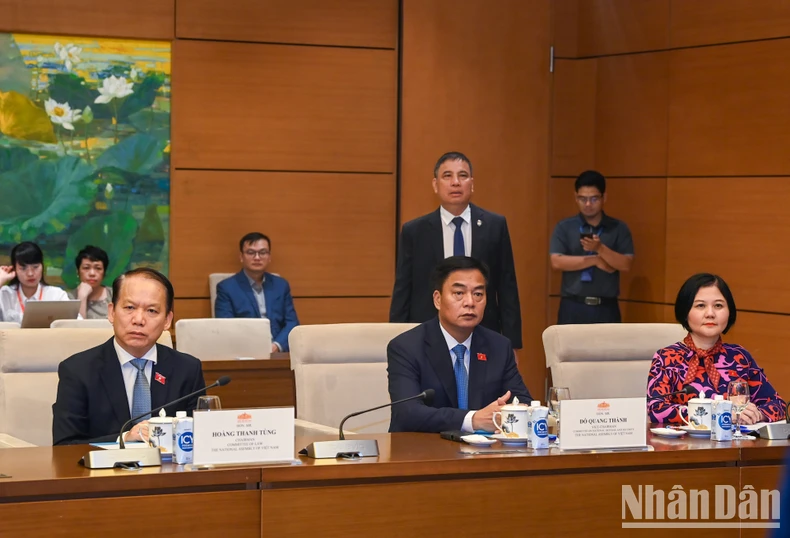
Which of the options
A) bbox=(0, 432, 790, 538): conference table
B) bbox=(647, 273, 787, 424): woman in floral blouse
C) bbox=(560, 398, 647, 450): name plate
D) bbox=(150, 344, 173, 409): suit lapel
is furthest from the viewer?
bbox=(647, 273, 787, 424): woman in floral blouse

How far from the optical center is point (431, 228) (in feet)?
17.3

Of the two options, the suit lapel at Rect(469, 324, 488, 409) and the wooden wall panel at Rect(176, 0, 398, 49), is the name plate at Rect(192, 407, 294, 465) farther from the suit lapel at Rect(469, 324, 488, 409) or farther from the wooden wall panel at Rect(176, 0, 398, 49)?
the wooden wall panel at Rect(176, 0, 398, 49)

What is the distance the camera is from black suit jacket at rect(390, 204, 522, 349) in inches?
203

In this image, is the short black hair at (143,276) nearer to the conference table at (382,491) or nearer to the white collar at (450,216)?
the conference table at (382,491)

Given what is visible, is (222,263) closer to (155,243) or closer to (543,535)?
(155,243)

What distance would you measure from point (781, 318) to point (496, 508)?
4268 mm

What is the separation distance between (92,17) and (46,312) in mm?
2512

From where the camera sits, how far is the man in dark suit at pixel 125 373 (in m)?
3.19

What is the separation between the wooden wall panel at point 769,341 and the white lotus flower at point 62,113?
421cm

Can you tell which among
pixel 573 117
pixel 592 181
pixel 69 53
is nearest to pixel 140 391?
pixel 69 53

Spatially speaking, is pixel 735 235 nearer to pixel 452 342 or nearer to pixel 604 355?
pixel 604 355

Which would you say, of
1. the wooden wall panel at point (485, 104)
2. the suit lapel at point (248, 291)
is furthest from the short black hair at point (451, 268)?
the wooden wall panel at point (485, 104)

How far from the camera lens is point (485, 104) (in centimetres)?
752

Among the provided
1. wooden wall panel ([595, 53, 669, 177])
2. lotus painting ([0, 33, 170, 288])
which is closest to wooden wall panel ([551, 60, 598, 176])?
wooden wall panel ([595, 53, 669, 177])
